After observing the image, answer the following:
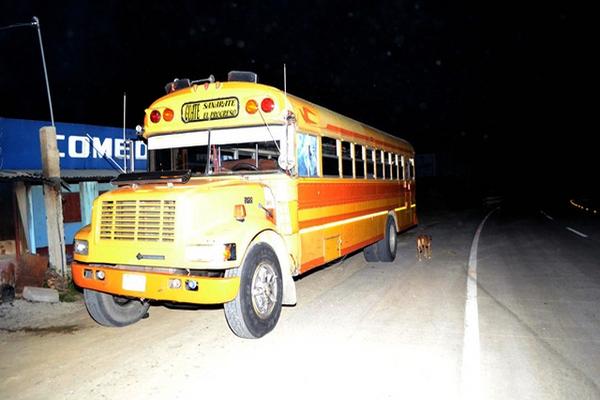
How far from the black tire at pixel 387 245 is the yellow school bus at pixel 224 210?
245cm

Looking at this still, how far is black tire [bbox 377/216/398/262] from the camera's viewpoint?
987cm

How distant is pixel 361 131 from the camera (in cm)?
852

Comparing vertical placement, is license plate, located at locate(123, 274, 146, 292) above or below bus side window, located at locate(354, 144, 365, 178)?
below

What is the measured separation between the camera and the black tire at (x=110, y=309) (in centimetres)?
541

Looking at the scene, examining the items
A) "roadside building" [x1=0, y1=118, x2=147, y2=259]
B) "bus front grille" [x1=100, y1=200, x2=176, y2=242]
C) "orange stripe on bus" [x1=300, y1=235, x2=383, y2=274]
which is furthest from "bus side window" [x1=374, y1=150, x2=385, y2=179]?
"bus front grille" [x1=100, y1=200, x2=176, y2=242]

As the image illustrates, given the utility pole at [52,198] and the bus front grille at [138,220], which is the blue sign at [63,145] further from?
the bus front grille at [138,220]

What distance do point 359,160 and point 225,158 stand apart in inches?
124

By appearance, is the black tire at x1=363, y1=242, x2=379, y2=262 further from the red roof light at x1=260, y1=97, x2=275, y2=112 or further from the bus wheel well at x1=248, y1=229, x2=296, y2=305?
the red roof light at x1=260, y1=97, x2=275, y2=112

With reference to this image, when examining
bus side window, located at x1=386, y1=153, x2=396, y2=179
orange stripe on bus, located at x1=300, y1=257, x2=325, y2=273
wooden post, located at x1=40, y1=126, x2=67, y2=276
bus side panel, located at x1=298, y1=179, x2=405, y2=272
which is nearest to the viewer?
orange stripe on bus, located at x1=300, y1=257, x2=325, y2=273

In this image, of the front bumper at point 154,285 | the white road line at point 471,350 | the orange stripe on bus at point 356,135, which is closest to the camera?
the white road line at point 471,350

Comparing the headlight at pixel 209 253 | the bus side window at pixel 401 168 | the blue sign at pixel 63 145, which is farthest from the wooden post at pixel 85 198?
the bus side window at pixel 401 168

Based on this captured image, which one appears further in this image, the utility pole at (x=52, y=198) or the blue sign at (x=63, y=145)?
the blue sign at (x=63, y=145)

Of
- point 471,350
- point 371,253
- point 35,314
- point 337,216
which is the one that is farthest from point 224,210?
point 371,253

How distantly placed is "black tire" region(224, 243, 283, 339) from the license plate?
89cm
